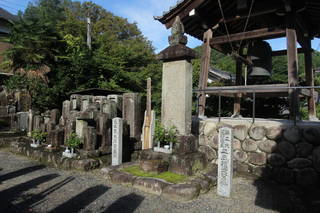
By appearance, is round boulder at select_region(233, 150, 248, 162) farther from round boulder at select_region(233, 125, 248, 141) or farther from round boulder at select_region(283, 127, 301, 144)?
round boulder at select_region(283, 127, 301, 144)

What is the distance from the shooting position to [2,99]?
13422 millimetres

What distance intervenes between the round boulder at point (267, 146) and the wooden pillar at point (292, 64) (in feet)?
2.66

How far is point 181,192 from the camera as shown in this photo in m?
3.69

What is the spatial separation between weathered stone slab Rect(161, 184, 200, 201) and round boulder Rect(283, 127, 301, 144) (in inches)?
86.0

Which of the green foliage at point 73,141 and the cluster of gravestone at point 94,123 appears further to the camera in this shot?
the cluster of gravestone at point 94,123

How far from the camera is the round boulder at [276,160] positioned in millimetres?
4602

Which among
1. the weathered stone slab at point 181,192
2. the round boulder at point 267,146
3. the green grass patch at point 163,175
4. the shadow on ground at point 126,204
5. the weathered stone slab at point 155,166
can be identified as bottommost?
the shadow on ground at point 126,204

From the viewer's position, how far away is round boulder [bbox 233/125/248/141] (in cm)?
514

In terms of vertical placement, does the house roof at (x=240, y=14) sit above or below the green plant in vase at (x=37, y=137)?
above

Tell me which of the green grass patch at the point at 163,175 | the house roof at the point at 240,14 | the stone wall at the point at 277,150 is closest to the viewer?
the green grass patch at the point at 163,175

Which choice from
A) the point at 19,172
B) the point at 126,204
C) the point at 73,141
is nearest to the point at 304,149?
the point at 126,204

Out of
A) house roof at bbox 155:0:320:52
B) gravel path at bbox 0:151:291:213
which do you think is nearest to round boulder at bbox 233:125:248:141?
gravel path at bbox 0:151:291:213

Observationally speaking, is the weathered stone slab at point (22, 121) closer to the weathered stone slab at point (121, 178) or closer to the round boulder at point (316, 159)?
the weathered stone slab at point (121, 178)

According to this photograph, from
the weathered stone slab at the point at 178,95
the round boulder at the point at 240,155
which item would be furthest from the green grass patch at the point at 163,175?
the round boulder at the point at 240,155
